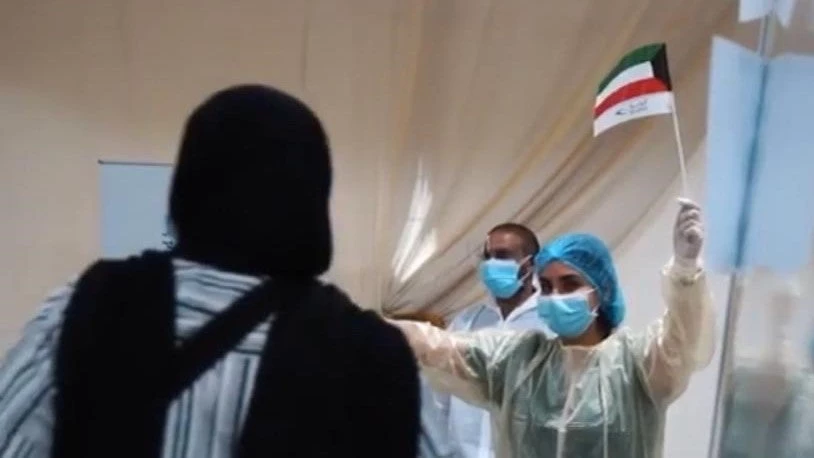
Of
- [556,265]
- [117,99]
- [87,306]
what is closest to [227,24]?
[117,99]

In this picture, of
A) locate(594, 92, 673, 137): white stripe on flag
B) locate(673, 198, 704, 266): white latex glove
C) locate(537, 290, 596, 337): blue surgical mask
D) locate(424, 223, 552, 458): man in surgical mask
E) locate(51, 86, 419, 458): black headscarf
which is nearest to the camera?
locate(51, 86, 419, 458): black headscarf

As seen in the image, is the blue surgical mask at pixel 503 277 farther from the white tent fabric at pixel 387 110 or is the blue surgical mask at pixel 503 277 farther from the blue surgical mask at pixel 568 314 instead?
the blue surgical mask at pixel 568 314

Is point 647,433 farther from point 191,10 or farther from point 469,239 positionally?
point 191,10

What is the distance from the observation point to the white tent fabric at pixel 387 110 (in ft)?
10.7

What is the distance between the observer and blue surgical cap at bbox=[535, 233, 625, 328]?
2.23 metres

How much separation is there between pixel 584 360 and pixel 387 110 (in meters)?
1.36

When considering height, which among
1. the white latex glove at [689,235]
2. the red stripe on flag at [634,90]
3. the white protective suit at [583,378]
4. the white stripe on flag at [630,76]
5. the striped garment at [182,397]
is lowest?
the white protective suit at [583,378]

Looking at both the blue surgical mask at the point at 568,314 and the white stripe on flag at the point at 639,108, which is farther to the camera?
the blue surgical mask at the point at 568,314

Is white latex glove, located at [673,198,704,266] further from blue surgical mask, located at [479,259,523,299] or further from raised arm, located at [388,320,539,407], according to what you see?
blue surgical mask, located at [479,259,523,299]

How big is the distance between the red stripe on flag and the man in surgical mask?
695 millimetres

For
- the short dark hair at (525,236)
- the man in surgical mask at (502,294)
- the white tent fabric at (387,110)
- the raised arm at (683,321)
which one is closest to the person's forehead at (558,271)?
the raised arm at (683,321)

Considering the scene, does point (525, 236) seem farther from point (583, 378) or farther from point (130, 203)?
point (130, 203)

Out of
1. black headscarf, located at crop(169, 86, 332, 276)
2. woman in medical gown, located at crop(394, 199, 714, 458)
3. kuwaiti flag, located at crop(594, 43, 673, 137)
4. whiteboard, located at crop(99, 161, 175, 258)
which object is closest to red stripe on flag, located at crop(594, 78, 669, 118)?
kuwaiti flag, located at crop(594, 43, 673, 137)

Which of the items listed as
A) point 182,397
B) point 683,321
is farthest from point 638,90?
point 182,397
